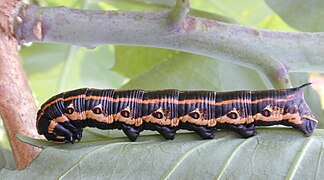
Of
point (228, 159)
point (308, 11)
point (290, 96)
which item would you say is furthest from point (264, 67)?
point (308, 11)

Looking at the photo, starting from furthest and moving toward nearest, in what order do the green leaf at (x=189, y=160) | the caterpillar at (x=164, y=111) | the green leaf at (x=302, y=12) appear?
the green leaf at (x=302, y=12), the caterpillar at (x=164, y=111), the green leaf at (x=189, y=160)

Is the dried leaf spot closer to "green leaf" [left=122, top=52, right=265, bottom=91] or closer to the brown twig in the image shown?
the brown twig

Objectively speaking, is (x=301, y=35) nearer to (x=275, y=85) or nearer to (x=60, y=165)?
(x=275, y=85)

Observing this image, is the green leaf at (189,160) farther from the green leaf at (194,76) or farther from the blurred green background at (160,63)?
the green leaf at (194,76)

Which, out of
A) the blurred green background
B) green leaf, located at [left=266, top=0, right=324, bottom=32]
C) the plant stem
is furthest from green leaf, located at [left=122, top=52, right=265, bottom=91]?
the plant stem

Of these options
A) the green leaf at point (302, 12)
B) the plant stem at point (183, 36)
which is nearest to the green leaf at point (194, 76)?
the green leaf at point (302, 12)

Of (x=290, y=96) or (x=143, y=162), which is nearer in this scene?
(x=143, y=162)

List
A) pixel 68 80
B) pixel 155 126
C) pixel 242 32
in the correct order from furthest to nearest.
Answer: pixel 68 80
pixel 155 126
pixel 242 32
